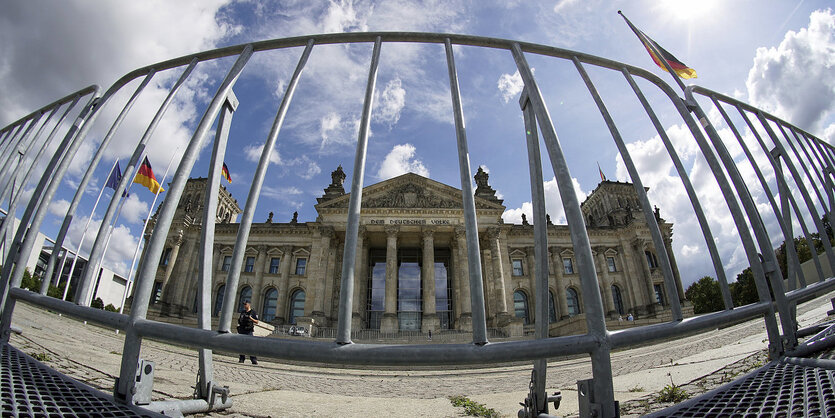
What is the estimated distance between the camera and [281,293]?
33.4 meters

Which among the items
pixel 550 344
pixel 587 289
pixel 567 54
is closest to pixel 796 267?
pixel 567 54

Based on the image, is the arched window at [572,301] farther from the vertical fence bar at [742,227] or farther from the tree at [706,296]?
the vertical fence bar at [742,227]

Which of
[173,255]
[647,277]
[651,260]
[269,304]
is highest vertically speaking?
[173,255]

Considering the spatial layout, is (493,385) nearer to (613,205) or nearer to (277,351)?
(277,351)

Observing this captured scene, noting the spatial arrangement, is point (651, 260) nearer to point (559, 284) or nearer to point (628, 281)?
point (628, 281)

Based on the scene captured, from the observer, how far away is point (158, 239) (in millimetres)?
1968

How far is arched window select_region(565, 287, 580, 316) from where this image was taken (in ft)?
115

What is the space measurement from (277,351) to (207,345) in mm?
367

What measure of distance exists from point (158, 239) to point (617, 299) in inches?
1640

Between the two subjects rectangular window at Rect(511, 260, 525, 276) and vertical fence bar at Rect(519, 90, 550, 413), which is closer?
vertical fence bar at Rect(519, 90, 550, 413)

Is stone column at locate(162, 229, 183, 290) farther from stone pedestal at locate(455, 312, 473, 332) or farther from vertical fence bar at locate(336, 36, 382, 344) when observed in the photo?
vertical fence bar at locate(336, 36, 382, 344)

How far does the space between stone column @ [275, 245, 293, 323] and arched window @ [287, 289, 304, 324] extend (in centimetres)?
60

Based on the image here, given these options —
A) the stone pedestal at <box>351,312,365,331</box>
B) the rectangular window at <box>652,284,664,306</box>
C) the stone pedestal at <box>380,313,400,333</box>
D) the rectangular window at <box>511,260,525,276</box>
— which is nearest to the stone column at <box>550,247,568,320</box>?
the rectangular window at <box>511,260,525,276</box>

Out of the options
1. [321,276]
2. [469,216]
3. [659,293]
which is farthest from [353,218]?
Result: [659,293]
